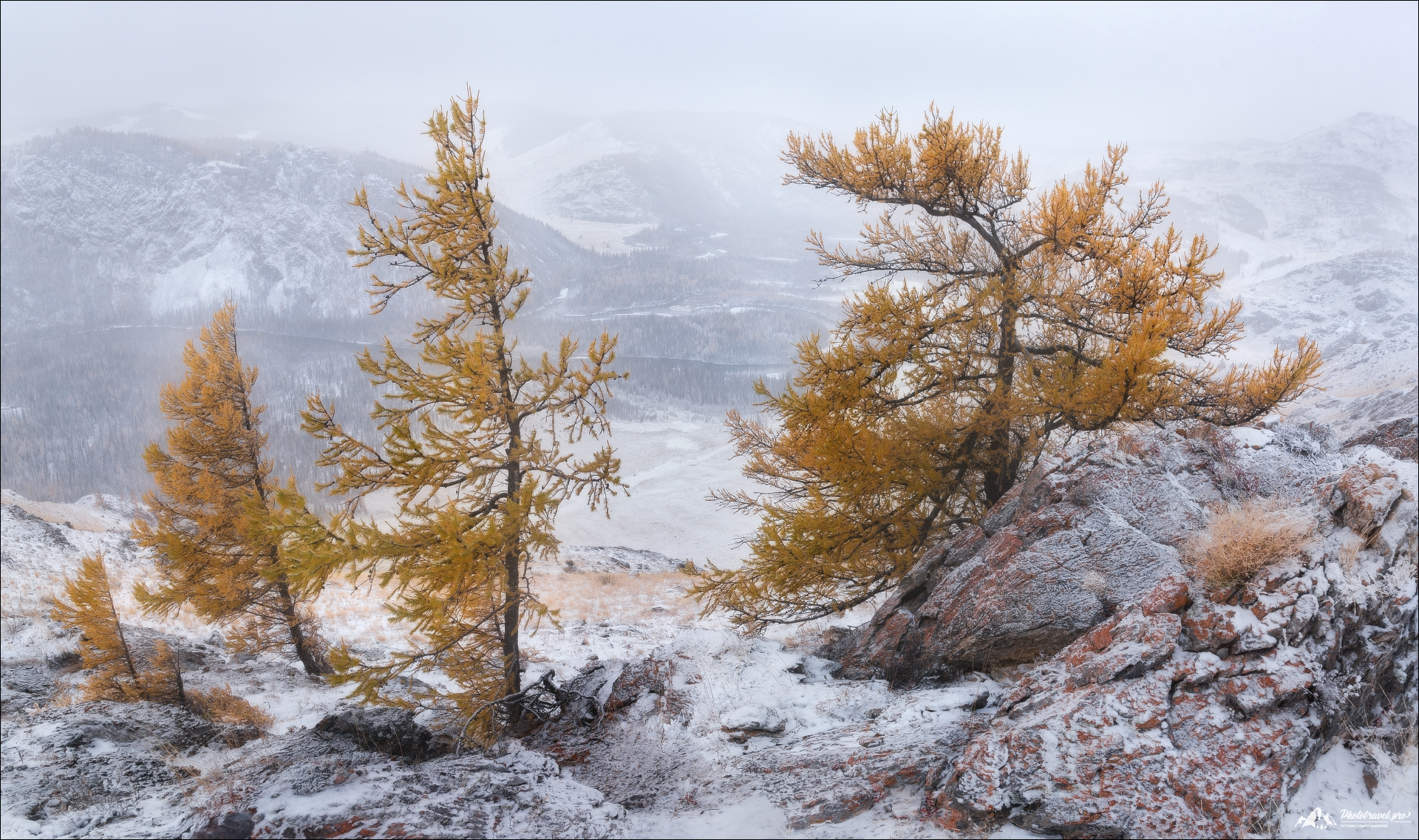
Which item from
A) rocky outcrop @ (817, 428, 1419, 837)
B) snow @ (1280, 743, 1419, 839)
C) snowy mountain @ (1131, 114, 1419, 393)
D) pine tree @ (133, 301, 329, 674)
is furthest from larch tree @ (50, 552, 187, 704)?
snowy mountain @ (1131, 114, 1419, 393)

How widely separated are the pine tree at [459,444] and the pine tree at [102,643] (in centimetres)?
722

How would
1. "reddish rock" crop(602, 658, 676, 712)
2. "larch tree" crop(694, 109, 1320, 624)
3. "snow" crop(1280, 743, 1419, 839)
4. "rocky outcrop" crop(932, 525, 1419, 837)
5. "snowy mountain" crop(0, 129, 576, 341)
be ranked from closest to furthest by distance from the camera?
1. "snow" crop(1280, 743, 1419, 839)
2. "rocky outcrop" crop(932, 525, 1419, 837)
3. "reddish rock" crop(602, 658, 676, 712)
4. "larch tree" crop(694, 109, 1320, 624)
5. "snowy mountain" crop(0, 129, 576, 341)

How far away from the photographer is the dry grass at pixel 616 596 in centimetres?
2073

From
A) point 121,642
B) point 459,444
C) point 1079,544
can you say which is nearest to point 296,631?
point 121,642

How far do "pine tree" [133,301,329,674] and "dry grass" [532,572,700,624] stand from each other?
24.0ft

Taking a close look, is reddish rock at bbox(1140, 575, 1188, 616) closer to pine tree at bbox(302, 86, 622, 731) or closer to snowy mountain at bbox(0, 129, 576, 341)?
pine tree at bbox(302, 86, 622, 731)

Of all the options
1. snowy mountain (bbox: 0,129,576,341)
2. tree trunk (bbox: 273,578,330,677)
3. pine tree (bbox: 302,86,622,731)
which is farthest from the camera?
snowy mountain (bbox: 0,129,576,341)

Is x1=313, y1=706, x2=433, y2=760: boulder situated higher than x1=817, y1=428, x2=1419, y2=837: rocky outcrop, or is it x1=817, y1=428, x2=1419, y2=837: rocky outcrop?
x1=817, y1=428, x2=1419, y2=837: rocky outcrop

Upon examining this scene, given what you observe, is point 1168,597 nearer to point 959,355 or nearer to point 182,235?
point 959,355

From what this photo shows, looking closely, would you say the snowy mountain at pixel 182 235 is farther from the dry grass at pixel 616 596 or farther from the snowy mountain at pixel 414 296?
the dry grass at pixel 616 596

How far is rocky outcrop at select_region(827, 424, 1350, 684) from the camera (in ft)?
21.2

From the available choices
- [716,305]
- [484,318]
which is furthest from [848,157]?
[716,305]

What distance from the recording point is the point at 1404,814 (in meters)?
3.63

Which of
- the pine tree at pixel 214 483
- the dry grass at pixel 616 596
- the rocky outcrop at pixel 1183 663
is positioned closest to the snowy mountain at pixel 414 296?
the dry grass at pixel 616 596
